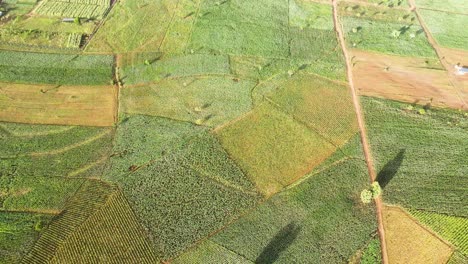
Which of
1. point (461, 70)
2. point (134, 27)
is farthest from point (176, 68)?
point (461, 70)

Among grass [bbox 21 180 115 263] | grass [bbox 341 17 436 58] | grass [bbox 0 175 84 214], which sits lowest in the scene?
grass [bbox 21 180 115 263]

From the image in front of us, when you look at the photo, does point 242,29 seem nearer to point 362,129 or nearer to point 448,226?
point 362,129

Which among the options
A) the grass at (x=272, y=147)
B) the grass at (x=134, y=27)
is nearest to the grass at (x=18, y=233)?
the grass at (x=272, y=147)

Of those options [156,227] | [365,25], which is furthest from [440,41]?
[156,227]

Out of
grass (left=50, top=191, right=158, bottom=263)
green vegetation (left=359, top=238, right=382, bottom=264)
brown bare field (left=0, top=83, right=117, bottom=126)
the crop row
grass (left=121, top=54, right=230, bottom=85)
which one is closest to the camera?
grass (left=50, top=191, right=158, bottom=263)

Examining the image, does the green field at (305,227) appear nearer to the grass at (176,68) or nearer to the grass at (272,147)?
the grass at (272,147)

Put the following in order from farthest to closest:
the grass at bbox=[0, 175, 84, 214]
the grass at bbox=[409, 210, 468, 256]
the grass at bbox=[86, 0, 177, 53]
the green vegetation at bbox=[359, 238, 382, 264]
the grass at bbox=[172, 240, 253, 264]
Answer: the grass at bbox=[86, 0, 177, 53] < the grass at bbox=[0, 175, 84, 214] < the grass at bbox=[409, 210, 468, 256] < the green vegetation at bbox=[359, 238, 382, 264] < the grass at bbox=[172, 240, 253, 264]

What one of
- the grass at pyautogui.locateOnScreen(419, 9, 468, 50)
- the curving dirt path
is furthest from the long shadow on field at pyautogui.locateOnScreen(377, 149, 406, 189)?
the grass at pyautogui.locateOnScreen(419, 9, 468, 50)

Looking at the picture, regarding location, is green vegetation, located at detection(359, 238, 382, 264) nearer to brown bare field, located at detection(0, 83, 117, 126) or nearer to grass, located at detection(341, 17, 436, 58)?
brown bare field, located at detection(0, 83, 117, 126)
